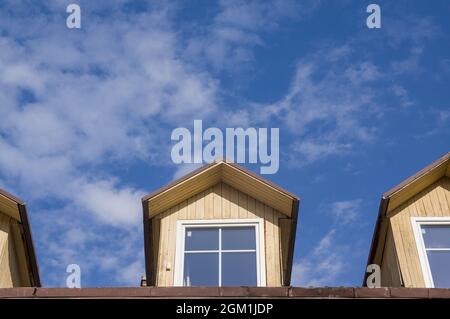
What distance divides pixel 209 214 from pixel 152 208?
3.26ft

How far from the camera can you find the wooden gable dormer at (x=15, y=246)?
37.5 ft

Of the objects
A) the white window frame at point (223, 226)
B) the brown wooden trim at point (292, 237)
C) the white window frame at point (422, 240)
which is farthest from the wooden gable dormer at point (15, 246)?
the white window frame at point (422, 240)

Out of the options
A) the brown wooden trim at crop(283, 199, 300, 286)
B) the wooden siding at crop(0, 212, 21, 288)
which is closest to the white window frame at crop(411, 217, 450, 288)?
the brown wooden trim at crop(283, 199, 300, 286)

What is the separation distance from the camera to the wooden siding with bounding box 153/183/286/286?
10.7 meters

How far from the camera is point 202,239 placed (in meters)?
11.0

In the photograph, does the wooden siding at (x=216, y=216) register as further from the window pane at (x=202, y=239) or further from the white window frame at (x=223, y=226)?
the window pane at (x=202, y=239)

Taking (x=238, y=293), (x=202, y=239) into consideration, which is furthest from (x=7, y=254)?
(x=238, y=293)

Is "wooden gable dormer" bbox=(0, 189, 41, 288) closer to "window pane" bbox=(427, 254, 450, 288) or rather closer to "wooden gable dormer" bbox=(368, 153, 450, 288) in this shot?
"wooden gable dormer" bbox=(368, 153, 450, 288)

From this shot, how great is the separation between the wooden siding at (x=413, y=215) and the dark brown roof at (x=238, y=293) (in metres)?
1.89

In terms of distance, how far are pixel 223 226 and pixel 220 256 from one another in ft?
2.09

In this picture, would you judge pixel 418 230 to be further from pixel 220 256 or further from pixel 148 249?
pixel 148 249

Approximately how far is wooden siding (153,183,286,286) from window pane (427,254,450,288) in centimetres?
250
